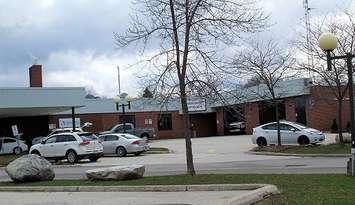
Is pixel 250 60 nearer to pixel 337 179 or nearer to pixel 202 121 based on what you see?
pixel 337 179

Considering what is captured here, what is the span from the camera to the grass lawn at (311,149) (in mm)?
30741

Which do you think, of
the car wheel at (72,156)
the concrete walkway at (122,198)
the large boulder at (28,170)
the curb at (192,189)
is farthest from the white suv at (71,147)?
the concrete walkway at (122,198)

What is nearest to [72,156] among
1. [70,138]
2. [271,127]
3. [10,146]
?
[70,138]

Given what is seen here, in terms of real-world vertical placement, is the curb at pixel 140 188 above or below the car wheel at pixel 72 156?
below

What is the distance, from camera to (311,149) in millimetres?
32750

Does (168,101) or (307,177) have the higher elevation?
(168,101)

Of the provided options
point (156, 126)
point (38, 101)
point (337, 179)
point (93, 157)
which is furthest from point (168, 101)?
point (156, 126)

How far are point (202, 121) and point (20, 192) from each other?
196 ft

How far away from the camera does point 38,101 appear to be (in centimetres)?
4297

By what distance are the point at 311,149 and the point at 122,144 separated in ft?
40.1

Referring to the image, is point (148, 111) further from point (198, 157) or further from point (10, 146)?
point (198, 157)

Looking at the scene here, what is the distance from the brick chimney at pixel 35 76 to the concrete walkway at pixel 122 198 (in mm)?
34174

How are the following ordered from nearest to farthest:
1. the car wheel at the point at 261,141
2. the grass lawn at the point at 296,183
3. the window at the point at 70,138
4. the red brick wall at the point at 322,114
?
1. the grass lawn at the point at 296,183
2. the window at the point at 70,138
3. the car wheel at the point at 261,141
4. the red brick wall at the point at 322,114

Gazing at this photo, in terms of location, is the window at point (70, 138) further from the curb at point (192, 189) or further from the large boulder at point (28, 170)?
the curb at point (192, 189)
